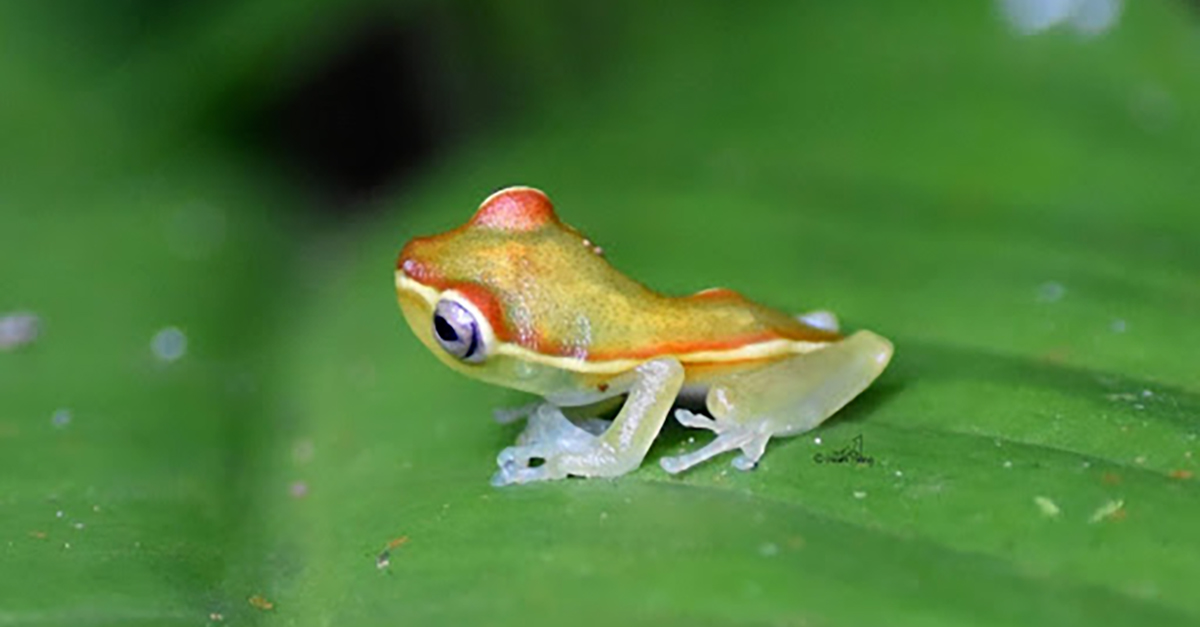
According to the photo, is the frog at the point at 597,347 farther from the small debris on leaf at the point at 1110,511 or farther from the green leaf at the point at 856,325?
the small debris on leaf at the point at 1110,511

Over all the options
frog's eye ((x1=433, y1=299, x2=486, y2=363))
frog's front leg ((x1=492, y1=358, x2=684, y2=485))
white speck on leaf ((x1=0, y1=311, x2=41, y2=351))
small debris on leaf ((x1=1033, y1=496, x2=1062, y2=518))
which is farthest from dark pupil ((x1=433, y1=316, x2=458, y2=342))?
white speck on leaf ((x1=0, y1=311, x2=41, y2=351))

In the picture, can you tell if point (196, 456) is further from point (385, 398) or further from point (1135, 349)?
point (1135, 349)

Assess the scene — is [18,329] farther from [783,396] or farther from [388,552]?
[783,396]

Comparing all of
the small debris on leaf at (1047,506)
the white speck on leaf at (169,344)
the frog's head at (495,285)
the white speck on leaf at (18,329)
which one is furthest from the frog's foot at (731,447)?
the white speck on leaf at (18,329)

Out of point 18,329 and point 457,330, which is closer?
point 457,330

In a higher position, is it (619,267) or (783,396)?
(619,267)

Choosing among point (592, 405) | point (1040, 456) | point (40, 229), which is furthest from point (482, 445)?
point (40, 229)

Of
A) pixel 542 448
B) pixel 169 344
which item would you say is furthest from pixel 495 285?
pixel 169 344

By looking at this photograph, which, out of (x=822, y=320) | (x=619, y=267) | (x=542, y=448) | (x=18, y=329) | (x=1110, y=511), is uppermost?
(x=18, y=329)
